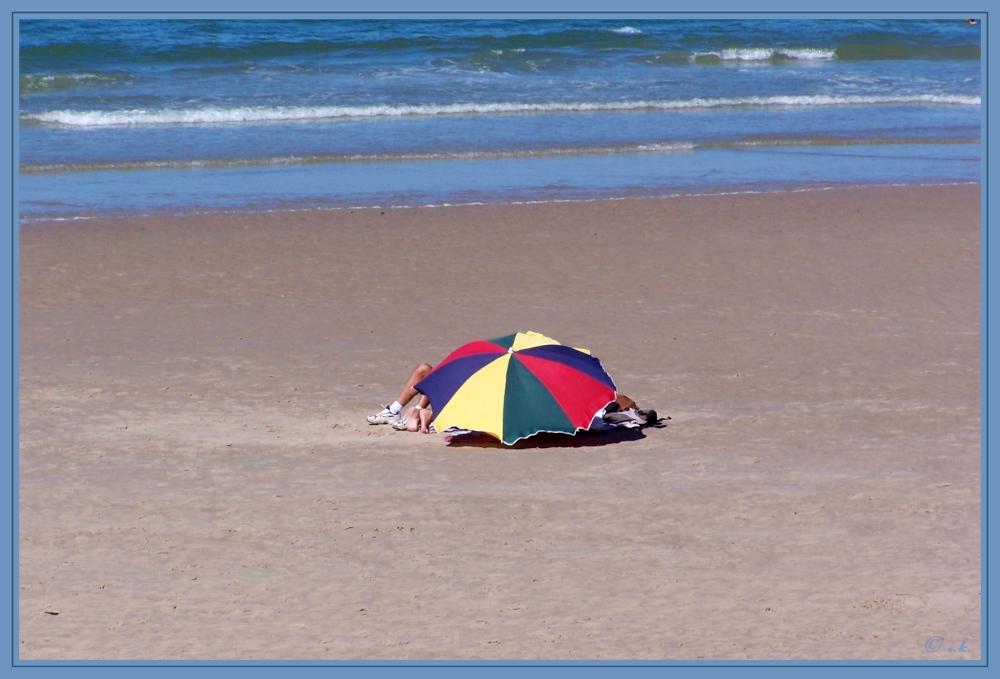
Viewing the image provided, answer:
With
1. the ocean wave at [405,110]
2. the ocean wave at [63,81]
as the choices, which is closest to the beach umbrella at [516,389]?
the ocean wave at [405,110]

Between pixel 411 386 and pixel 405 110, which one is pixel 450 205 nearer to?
pixel 411 386

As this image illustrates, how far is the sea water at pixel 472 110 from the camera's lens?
50.8 ft

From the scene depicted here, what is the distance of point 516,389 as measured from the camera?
712 cm

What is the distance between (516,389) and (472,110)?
15041mm

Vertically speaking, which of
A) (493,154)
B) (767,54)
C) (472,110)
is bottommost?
(493,154)

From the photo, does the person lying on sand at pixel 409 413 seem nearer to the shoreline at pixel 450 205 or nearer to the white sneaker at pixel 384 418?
the white sneaker at pixel 384 418

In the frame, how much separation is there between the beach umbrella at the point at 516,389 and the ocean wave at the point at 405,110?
14.1 meters

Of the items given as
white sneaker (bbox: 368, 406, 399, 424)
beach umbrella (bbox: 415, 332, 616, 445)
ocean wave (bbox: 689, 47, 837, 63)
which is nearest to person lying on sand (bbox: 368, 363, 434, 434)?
white sneaker (bbox: 368, 406, 399, 424)

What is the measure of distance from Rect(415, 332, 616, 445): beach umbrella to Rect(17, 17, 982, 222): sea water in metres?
6.92

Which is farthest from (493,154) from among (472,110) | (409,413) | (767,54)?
(767,54)

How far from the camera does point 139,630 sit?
4.90 metres

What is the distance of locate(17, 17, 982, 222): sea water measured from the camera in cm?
1548

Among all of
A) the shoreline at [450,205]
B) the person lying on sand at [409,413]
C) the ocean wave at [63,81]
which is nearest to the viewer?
the person lying on sand at [409,413]

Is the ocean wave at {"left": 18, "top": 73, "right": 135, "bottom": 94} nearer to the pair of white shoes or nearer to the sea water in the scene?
the sea water
